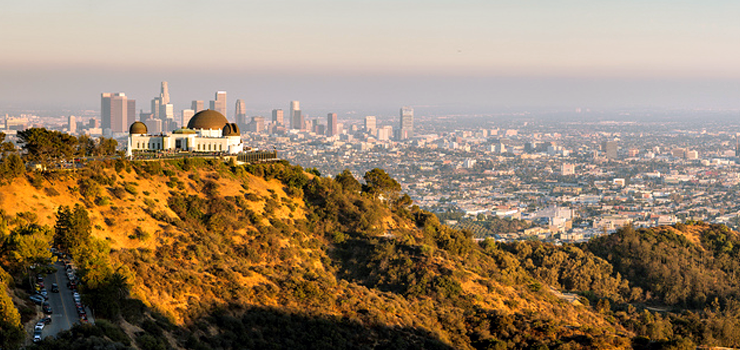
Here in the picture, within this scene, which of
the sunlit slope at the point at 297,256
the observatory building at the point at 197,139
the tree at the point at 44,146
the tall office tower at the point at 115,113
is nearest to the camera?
the sunlit slope at the point at 297,256

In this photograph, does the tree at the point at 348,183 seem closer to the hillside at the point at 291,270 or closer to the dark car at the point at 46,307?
the hillside at the point at 291,270

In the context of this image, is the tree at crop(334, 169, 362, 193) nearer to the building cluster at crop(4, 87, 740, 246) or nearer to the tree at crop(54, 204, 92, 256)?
the building cluster at crop(4, 87, 740, 246)

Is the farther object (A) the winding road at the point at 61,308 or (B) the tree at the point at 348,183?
(B) the tree at the point at 348,183

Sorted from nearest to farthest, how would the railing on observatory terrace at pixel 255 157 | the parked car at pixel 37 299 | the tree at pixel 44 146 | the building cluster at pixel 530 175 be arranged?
the parked car at pixel 37 299 → the tree at pixel 44 146 → the railing on observatory terrace at pixel 255 157 → the building cluster at pixel 530 175

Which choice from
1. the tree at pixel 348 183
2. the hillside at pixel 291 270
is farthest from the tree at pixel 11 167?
the tree at pixel 348 183

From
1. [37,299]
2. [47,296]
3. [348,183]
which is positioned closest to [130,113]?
[348,183]
